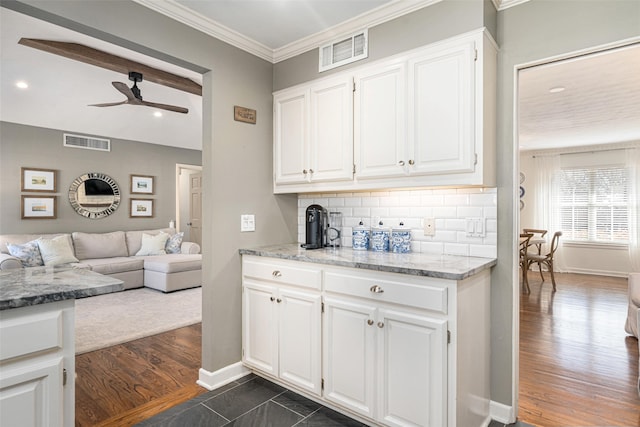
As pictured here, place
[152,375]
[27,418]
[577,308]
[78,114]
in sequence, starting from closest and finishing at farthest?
1. [27,418]
2. [152,375]
3. [577,308]
4. [78,114]

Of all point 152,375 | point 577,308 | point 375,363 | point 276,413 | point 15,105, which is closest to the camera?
point 375,363

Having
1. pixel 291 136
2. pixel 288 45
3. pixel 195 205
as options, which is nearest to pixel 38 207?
pixel 195 205

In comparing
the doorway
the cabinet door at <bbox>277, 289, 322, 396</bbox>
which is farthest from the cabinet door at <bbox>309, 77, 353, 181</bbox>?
the doorway

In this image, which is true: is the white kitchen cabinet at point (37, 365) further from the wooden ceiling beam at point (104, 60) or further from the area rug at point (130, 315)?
the wooden ceiling beam at point (104, 60)

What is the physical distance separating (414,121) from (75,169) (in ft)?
19.6

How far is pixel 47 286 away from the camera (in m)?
1.38

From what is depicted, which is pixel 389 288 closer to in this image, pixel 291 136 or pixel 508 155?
pixel 508 155

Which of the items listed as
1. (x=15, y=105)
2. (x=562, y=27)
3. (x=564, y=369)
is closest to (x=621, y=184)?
(x=564, y=369)

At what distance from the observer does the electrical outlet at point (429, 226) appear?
2.34 metres

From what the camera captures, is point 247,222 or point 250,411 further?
point 247,222

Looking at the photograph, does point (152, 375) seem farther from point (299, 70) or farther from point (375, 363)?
point (299, 70)

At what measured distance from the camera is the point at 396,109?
218 centimetres

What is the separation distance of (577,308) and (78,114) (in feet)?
25.3

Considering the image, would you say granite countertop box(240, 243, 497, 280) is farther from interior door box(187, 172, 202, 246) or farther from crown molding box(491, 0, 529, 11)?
interior door box(187, 172, 202, 246)
